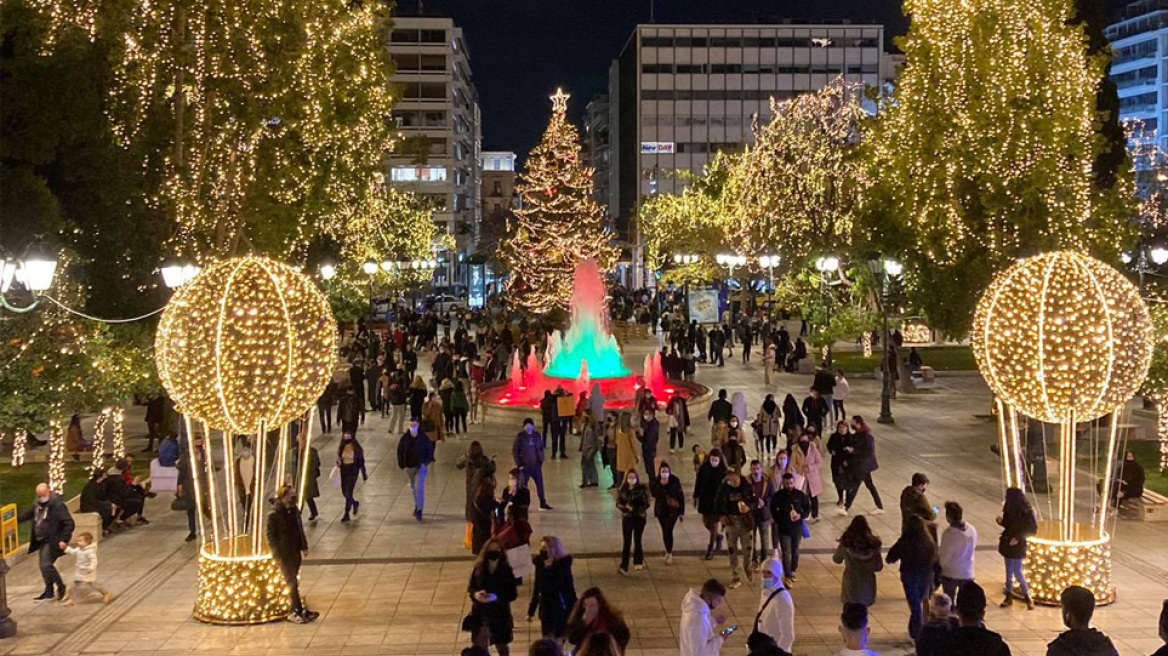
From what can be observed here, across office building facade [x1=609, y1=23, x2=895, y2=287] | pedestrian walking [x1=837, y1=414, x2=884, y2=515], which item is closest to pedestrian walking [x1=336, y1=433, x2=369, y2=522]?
pedestrian walking [x1=837, y1=414, x2=884, y2=515]

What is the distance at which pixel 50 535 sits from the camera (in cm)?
1370

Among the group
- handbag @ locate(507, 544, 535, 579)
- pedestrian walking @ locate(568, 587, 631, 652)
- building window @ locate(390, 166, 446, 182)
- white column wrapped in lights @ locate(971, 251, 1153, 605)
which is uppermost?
building window @ locate(390, 166, 446, 182)

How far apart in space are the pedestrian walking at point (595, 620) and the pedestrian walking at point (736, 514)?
5.43 metres

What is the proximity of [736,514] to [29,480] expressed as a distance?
45.3 feet

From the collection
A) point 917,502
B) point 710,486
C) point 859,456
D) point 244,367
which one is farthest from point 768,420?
point 244,367

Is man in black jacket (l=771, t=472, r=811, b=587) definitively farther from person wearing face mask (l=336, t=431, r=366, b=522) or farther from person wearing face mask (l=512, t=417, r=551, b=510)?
person wearing face mask (l=336, t=431, r=366, b=522)

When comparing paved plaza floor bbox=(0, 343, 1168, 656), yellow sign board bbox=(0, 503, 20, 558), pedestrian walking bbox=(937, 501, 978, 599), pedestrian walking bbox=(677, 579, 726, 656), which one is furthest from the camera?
yellow sign board bbox=(0, 503, 20, 558)

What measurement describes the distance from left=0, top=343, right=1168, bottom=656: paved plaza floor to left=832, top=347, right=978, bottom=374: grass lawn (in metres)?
18.3

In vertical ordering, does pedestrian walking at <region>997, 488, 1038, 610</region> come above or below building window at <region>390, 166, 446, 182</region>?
below

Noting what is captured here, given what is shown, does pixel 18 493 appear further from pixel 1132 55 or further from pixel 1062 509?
pixel 1132 55

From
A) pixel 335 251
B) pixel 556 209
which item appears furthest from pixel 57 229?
pixel 556 209

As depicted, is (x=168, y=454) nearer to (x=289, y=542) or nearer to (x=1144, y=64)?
(x=289, y=542)

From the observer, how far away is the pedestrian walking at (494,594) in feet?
34.8

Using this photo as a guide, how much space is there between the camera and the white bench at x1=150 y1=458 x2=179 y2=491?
20.2 metres
